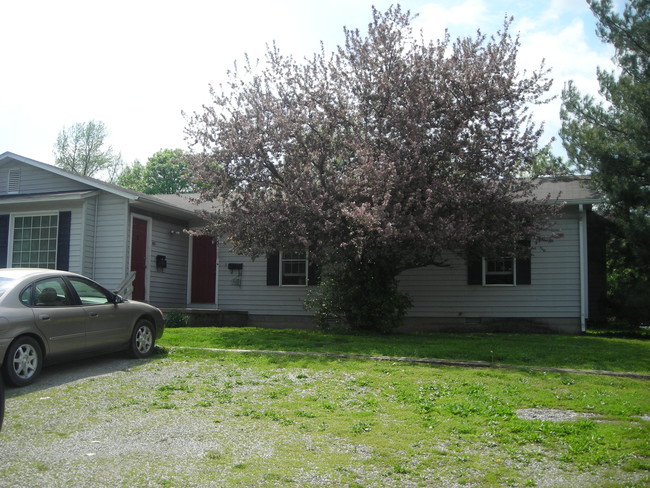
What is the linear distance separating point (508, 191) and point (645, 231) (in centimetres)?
407

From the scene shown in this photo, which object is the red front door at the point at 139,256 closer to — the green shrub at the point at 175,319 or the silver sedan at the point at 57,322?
the green shrub at the point at 175,319

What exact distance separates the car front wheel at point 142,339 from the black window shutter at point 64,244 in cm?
717

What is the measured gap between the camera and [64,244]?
51.5 ft

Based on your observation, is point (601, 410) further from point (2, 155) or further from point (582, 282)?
point (2, 155)

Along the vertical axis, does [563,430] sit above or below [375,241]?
below

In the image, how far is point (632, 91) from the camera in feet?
50.1

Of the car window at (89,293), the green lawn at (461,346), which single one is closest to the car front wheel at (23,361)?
the car window at (89,293)

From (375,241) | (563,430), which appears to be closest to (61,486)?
(563,430)

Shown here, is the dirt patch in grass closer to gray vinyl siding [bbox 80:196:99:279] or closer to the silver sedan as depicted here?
the silver sedan

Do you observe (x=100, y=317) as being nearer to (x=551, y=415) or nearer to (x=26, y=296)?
(x=26, y=296)

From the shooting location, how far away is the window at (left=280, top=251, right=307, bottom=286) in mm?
17016

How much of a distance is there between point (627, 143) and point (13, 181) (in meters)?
16.4

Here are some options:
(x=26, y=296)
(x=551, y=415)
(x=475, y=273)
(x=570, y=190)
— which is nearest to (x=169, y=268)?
(x=475, y=273)

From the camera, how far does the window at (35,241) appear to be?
52.5 ft
